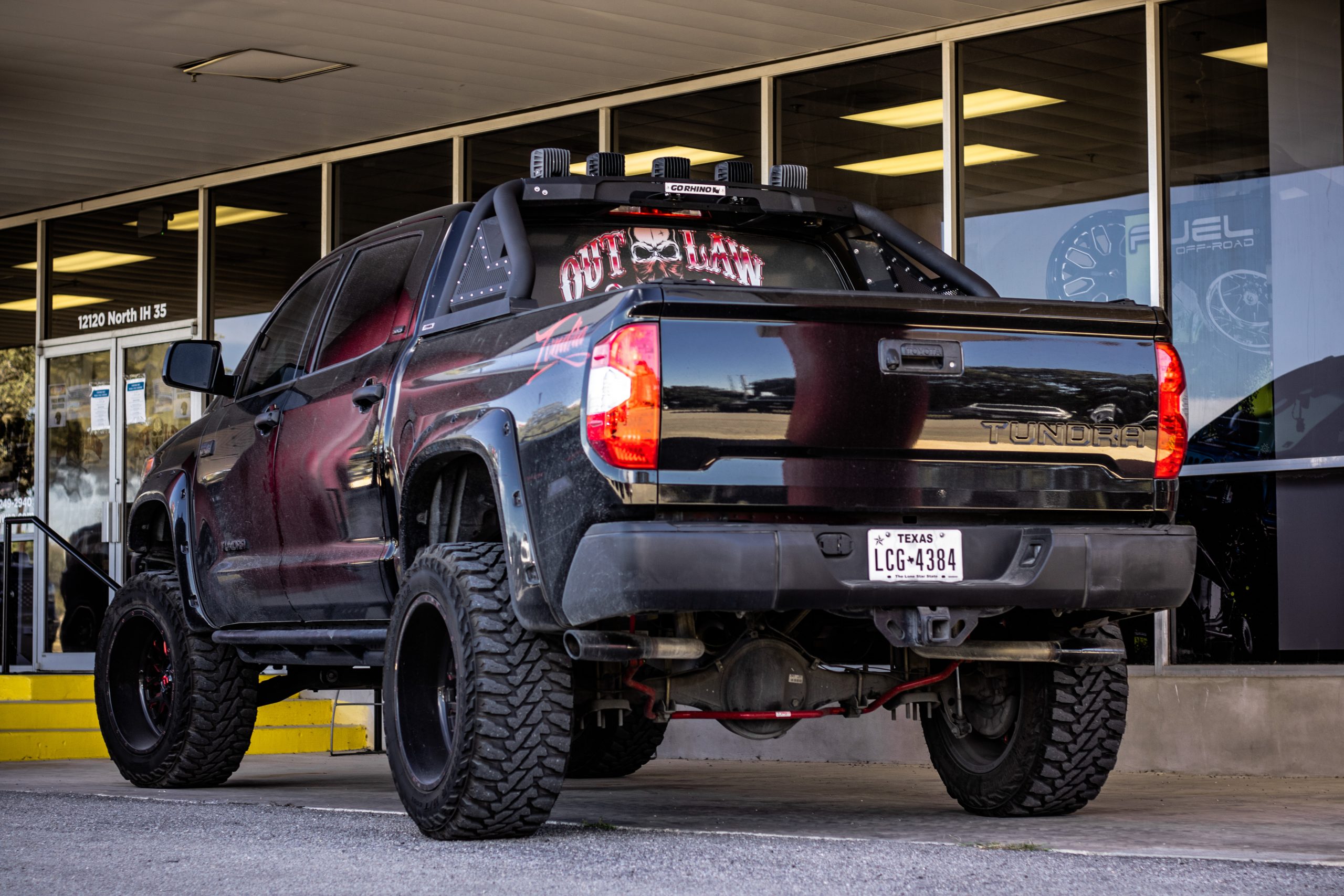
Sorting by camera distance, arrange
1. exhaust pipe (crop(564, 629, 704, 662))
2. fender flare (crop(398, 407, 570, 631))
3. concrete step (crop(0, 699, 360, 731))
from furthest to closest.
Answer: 1. concrete step (crop(0, 699, 360, 731))
2. fender flare (crop(398, 407, 570, 631))
3. exhaust pipe (crop(564, 629, 704, 662))

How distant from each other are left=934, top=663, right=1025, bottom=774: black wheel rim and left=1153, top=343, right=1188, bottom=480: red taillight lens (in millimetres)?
1061

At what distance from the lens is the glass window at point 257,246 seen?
47.7ft

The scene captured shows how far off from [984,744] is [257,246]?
9842mm

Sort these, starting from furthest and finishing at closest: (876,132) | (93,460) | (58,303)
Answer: (58,303) < (93,460) < (876,132)

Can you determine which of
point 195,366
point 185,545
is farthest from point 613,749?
point 195,366

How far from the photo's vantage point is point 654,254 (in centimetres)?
661

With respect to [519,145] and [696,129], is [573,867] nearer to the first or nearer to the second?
[696,129]

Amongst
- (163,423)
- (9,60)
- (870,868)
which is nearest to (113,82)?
(9,60)

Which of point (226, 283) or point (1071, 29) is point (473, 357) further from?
point (226, 283)

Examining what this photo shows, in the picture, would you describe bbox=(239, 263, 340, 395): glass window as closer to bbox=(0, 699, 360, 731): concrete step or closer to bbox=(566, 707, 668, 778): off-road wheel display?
bbox=(566, 707, 668, 778): off-road wheel display

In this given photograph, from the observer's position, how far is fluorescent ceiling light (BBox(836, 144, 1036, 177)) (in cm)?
1079

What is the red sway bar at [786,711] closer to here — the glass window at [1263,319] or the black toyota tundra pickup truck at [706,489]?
the black toyota tundra pickup truck at [706,489]

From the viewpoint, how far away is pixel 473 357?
19.4 feet

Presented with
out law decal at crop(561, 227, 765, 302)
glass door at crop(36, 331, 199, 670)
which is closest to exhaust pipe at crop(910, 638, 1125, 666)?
out law decal at crop(561, 227, 765, 302)
